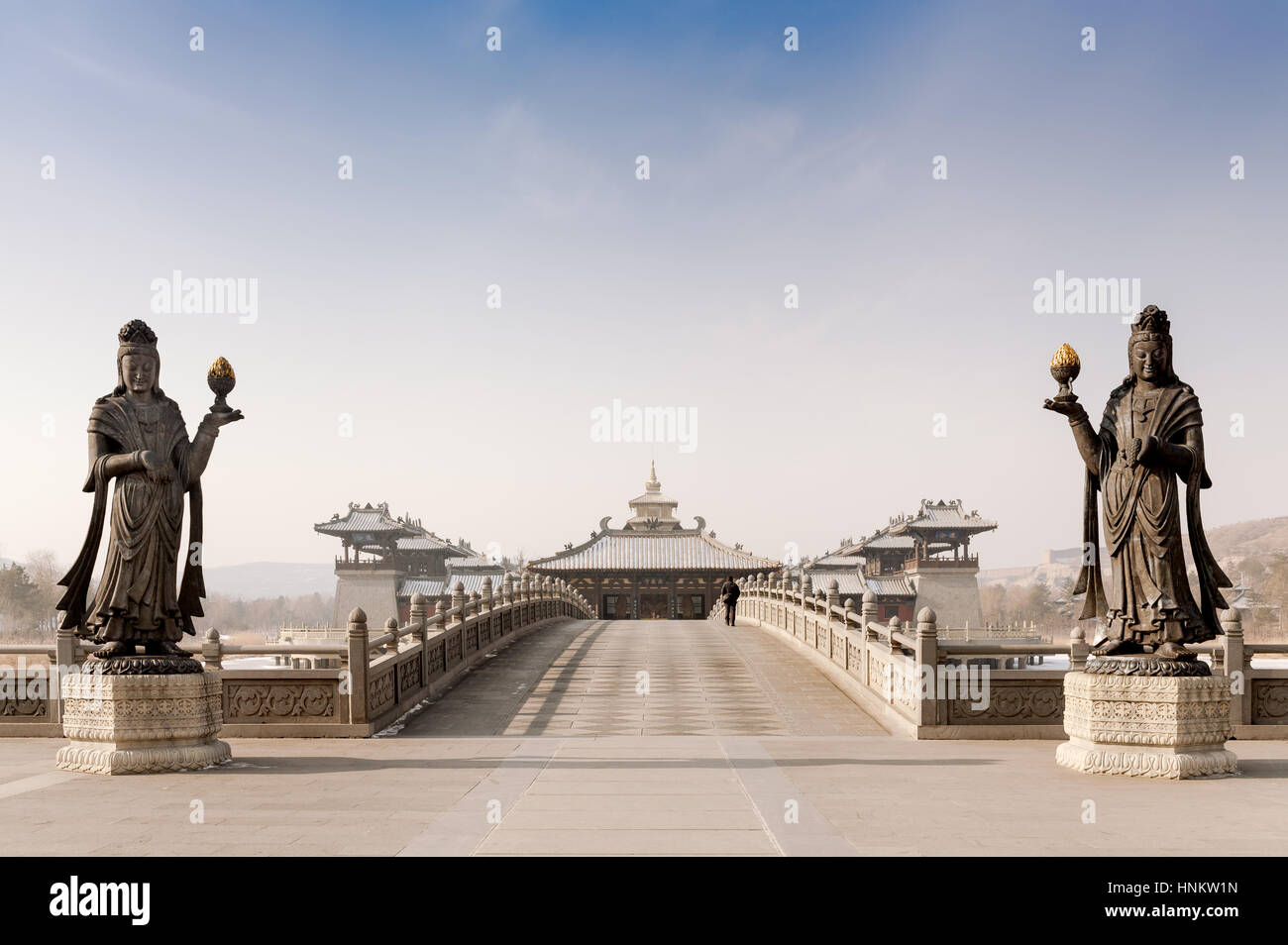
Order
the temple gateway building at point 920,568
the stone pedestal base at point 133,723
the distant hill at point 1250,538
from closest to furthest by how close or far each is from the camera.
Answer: the stone pedestal base at point 133,723, the temple gateway building at point 920,568, the distant hill at point 1250,538

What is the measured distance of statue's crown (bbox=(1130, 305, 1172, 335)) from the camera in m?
8.62

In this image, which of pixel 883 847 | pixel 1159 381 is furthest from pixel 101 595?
pixel 1159 381

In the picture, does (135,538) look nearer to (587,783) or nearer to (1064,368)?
(587,783)

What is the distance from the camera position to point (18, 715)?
1114 cm

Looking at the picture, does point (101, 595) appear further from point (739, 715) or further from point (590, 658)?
point (590, 658)

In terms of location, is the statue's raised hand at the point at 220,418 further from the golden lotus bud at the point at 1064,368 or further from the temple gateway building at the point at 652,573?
the temple gateway building at the point at 652,573

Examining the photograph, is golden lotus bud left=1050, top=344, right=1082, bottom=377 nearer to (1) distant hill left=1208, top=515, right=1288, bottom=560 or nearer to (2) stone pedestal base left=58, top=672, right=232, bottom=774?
(2) stone pedestal base left=58, top=672, right=232, bottom=774

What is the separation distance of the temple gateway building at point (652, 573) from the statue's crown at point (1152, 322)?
4297 cm

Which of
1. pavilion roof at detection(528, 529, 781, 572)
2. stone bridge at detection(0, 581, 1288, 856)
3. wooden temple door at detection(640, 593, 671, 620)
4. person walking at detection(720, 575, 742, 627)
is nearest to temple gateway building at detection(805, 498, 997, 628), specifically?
pavilion roof at detection(528, 529, 781, 572)

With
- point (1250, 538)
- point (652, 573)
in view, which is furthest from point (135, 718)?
point (1250, 538)

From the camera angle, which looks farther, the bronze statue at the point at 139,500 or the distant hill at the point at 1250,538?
the distant hill at the point at 1250,538

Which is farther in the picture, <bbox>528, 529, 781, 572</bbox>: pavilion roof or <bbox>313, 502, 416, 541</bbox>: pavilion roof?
<bbox>313, 502, 416, 541</bbox>: pavilion roof

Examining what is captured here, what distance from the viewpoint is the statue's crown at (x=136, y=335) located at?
28.4ft

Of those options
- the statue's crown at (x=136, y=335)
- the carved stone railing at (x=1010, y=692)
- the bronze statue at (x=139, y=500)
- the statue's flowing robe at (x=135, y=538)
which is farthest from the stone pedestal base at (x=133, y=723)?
the carved stone railing at (x=1010, y=692)
